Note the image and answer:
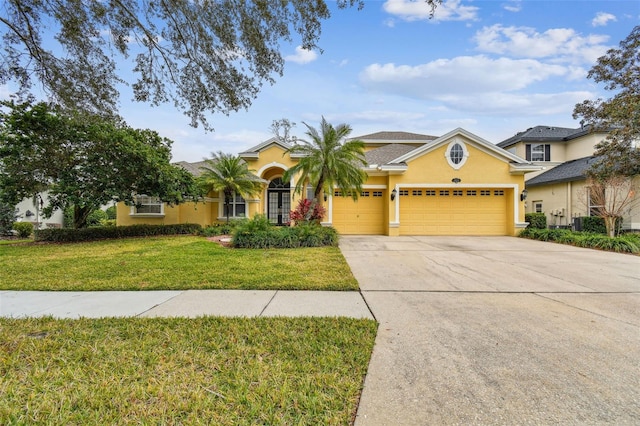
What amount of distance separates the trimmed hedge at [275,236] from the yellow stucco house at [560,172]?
502 inches

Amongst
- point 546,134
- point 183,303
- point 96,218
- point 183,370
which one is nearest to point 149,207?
point 96,218

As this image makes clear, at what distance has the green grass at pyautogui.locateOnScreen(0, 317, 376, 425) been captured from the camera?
2.20m

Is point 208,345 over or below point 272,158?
below

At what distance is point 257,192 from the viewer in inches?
663

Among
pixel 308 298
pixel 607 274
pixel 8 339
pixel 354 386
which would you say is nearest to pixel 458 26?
pixel 607 274

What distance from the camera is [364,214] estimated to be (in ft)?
53.4

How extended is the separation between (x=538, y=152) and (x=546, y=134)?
1.75 meters

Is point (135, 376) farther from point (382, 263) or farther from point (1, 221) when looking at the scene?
point (1, 221)

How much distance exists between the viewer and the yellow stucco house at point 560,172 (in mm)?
16448

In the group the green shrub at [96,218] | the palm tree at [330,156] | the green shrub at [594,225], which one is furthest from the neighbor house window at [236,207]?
the green shrub at [594,225]

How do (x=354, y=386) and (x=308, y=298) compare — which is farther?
(x=308, y=298)

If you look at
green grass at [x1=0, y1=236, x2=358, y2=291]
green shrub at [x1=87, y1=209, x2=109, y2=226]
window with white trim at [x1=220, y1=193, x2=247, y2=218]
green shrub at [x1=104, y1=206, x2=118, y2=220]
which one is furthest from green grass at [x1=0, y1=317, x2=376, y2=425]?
green shrub at [x1=104, y1=206, x2=118, y2=220]

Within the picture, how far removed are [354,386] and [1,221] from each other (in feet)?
83.7

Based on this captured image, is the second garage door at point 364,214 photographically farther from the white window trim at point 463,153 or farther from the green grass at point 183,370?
the green grass at point 183,370
